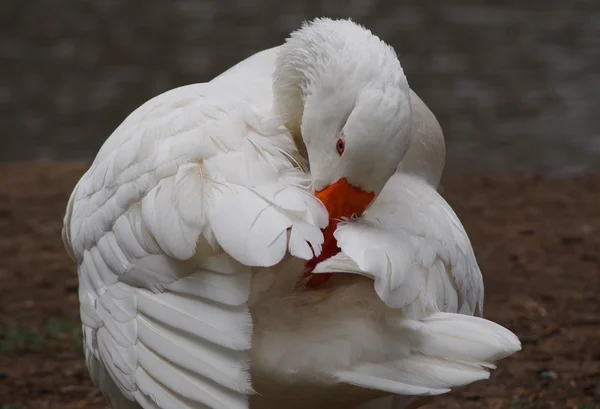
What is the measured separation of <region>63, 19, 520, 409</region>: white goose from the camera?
3088mm

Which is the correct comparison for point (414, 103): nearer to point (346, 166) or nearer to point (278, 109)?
point (278, 109)

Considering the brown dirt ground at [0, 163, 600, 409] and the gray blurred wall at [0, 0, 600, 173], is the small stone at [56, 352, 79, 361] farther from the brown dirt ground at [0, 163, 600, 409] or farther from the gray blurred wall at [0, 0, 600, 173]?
the gray blurred wall at [0, 0, 600, 173]

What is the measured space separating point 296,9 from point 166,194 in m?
10.2

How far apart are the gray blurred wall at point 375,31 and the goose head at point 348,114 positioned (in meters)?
6.06

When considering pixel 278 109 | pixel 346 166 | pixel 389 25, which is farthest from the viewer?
pixel 389 25

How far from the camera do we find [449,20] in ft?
42.7

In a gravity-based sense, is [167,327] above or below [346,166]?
below

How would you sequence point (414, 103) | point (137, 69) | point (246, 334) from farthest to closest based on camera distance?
point (137, 69) < point (414, 103) < point (246, 334)

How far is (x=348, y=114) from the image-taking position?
3414 mm

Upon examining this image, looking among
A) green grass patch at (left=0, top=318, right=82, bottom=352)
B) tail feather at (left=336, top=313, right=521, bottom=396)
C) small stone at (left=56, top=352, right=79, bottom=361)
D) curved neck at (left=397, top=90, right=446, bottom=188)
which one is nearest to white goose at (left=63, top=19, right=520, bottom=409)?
tail feather at (left=336, top=313, right=521, bottom=396)

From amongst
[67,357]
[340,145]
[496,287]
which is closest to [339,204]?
[340,145]

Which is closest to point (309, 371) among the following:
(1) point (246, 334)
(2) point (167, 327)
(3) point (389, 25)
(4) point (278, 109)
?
(1) point (246, 334)

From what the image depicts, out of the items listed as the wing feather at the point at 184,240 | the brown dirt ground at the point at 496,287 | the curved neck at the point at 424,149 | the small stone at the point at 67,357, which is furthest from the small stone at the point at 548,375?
the small stone at the point at 67,357

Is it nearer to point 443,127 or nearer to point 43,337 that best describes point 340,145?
point 43,337
